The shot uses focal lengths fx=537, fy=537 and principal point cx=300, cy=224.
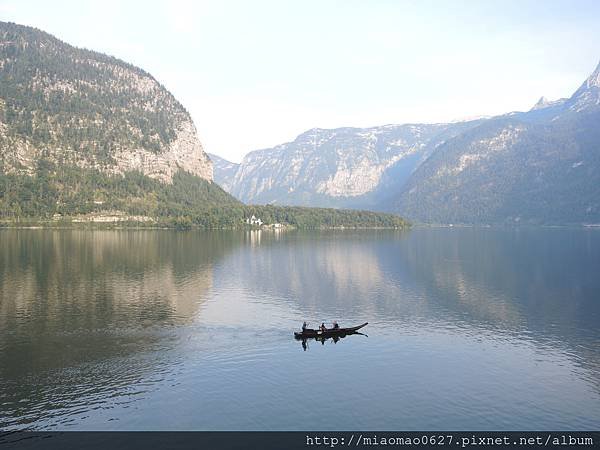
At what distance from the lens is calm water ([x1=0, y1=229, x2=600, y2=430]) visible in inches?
1934

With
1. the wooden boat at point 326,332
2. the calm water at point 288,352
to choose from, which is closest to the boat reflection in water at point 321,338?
the wooden boat at point 326,332

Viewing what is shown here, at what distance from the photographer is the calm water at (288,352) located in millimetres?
49125

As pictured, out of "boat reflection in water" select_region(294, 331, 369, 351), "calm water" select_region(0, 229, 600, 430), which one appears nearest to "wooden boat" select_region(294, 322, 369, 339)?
"boat reflection in water" select_region(294, 331, 369, 351)

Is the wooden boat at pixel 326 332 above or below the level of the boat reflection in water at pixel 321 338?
above

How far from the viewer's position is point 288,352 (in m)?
68.2

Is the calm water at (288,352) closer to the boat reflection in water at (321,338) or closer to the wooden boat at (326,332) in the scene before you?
the boat reflection in water at (321,338)

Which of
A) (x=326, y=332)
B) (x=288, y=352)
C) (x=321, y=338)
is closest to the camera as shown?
(x=288, y=352)

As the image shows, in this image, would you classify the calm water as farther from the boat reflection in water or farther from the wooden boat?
the wooden boat

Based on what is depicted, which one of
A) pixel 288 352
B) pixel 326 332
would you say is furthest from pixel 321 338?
pixel 288 352

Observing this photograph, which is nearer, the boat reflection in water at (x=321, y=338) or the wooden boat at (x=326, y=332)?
the boat reflection in water at (x=321, y=338)

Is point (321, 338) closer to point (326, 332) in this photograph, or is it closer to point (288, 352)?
point (326, 332)

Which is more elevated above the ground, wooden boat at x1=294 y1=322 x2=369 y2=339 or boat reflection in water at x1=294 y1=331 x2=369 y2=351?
wooden boat at x1=294 y1=322 x2=369 y2=339

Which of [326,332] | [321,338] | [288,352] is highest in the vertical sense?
[326,332]

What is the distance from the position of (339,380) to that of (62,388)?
28.3 metres
